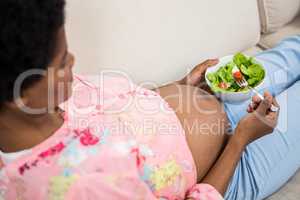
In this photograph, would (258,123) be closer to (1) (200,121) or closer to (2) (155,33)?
(1) (200,121)

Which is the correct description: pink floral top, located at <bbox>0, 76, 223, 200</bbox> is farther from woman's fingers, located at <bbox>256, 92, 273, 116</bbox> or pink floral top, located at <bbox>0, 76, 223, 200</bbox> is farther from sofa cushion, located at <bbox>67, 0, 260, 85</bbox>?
woman's fingers, located at <bbox>256, 92, 273, 116</bbox>

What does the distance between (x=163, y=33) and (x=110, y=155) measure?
1.71 feet

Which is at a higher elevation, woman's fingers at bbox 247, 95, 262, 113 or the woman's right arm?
woman's fingers at bbox 247, 95, 262, 113

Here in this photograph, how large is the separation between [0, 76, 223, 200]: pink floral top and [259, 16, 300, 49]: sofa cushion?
0.64 metres

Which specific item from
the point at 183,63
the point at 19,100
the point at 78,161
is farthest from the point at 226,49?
the point at 19,100

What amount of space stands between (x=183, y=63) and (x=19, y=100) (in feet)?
2.34

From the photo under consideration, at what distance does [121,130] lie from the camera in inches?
35.5

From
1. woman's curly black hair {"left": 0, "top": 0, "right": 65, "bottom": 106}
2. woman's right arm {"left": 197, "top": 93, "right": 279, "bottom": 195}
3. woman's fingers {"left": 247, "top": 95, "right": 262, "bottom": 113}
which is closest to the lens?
woman's curly black hair {"left": 0, "top": 0, "right": 65, "bottom": 106}

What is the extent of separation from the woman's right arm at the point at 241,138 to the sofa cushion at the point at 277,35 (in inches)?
19.4

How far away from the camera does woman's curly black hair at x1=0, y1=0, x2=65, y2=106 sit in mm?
580

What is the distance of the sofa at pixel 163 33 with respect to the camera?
1110 millimetres

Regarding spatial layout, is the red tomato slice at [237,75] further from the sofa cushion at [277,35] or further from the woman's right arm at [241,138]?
the sofa cushion at [277,35]

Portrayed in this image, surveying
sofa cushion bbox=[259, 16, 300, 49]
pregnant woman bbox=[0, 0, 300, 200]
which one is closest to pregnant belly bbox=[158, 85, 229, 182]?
pregnant woman bbox=[0, 0, 300, 200]

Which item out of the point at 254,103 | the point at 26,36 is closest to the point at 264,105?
the point at 254,103
